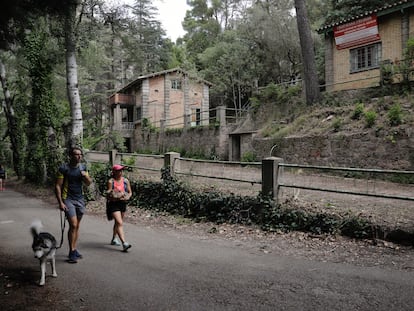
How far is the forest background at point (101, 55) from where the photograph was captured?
12719 mm

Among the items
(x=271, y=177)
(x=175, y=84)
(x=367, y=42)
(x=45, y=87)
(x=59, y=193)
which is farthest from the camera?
(x=175, y=84)

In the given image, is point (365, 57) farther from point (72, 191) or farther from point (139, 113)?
point (139, 113)

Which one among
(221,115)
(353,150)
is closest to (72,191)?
(353,150)

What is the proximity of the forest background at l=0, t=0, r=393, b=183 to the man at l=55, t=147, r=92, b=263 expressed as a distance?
199cm

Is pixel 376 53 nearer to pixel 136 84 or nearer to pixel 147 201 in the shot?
pixel 147 201

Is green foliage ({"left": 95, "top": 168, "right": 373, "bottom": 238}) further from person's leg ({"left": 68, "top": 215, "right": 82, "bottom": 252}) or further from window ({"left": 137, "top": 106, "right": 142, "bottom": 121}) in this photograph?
window ({"left": 137, "top": 106, "right": 142, "bottom": 121})

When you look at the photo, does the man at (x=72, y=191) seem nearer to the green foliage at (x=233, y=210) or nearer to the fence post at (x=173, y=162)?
the green foliage at (x=233, y=210)

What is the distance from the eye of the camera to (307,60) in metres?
17.8

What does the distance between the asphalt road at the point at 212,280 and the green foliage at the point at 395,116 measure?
8519mm

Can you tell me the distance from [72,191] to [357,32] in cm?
1790

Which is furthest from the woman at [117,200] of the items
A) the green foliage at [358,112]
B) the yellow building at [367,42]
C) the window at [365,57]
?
the window at [365,57]

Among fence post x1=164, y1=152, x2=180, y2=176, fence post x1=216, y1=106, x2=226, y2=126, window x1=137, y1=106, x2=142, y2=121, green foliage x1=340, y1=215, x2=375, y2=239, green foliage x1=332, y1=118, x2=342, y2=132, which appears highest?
window x1=137, y1=106, x2=142, y2=121

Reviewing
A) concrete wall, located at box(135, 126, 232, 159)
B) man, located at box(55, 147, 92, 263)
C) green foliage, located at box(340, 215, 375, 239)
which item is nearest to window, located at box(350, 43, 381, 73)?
concrete wall, located at box(135, 126, 232, 159)

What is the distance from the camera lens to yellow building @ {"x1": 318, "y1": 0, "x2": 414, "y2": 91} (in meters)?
17.2
